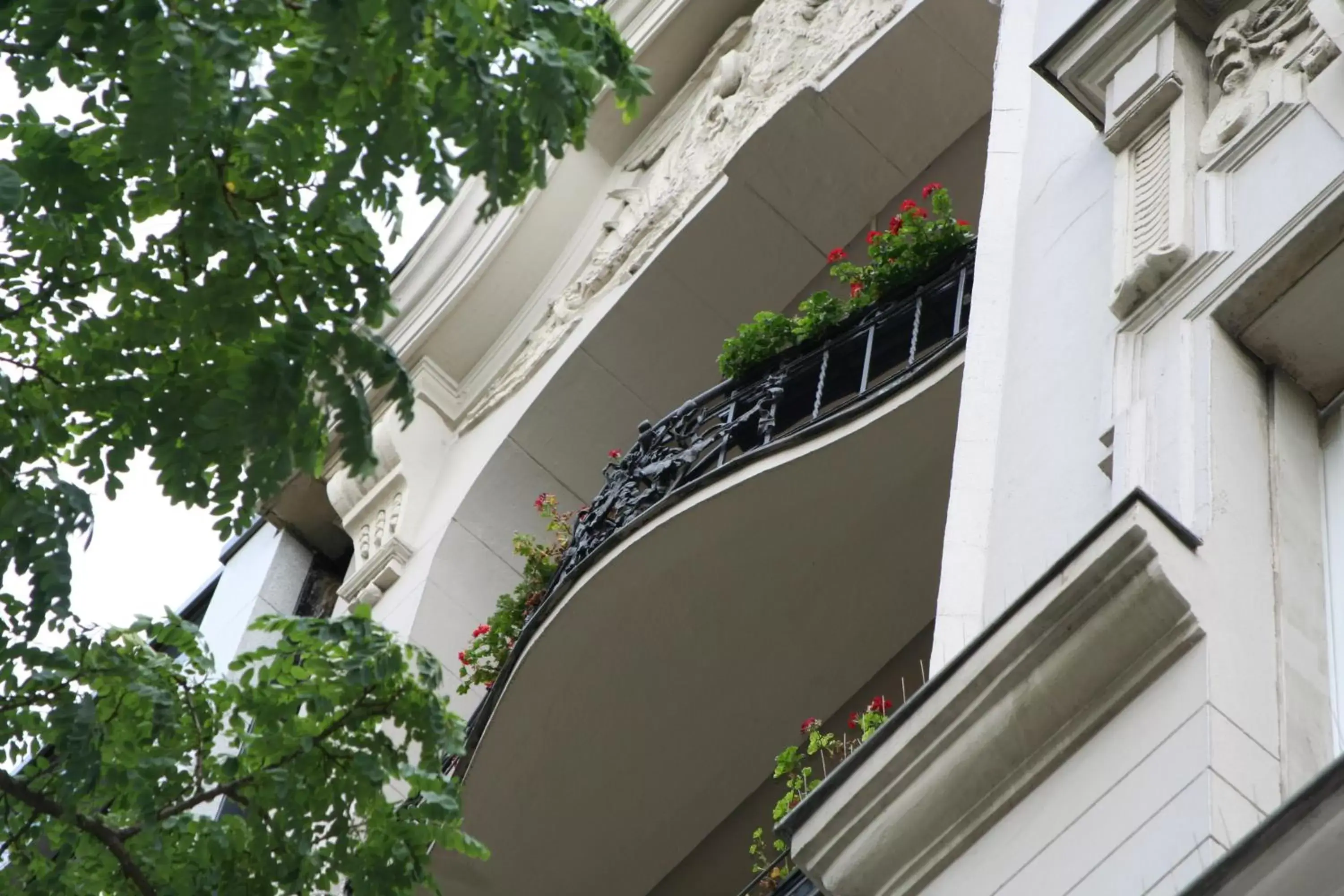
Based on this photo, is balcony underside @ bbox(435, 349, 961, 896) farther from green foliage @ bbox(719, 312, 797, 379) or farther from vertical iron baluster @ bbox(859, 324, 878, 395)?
green foliage @ bbox(719, 312, 797, 379)

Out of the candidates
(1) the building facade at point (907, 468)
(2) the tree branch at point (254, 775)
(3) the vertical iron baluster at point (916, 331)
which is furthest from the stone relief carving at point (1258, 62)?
(2) the tree branch at point (254, 775)

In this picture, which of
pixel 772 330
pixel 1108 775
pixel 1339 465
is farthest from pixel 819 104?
pixel 1108 775

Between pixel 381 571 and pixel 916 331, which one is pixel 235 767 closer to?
pixel 916 331

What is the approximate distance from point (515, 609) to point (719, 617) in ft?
6.23

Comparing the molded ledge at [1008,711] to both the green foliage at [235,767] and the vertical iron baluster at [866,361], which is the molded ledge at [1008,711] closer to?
→ the green foliage at [235,767]

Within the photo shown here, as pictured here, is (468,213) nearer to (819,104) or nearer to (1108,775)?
(819,104)

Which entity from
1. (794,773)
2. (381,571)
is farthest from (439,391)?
(794,773)

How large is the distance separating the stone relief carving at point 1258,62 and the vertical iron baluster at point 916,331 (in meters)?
2.52

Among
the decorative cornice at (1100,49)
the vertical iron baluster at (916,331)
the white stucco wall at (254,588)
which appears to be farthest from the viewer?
the white stucco wall at (254,588)

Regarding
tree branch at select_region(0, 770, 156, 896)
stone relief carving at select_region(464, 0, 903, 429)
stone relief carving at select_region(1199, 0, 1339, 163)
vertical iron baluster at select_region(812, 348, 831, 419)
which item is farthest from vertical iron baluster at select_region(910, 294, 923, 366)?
tree branch at select_region(0, 770, 156, 896)

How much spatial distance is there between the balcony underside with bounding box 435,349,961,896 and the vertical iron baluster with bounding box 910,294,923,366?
0.45 m

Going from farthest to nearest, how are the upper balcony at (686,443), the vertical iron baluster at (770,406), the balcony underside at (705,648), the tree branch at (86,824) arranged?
the vertical iron baluster at (770,406)
the upper balcony at (686,443)
the balcony underside at (705,648)
the tree branch at (86,824)

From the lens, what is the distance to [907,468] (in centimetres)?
843

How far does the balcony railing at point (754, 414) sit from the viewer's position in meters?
8.98
